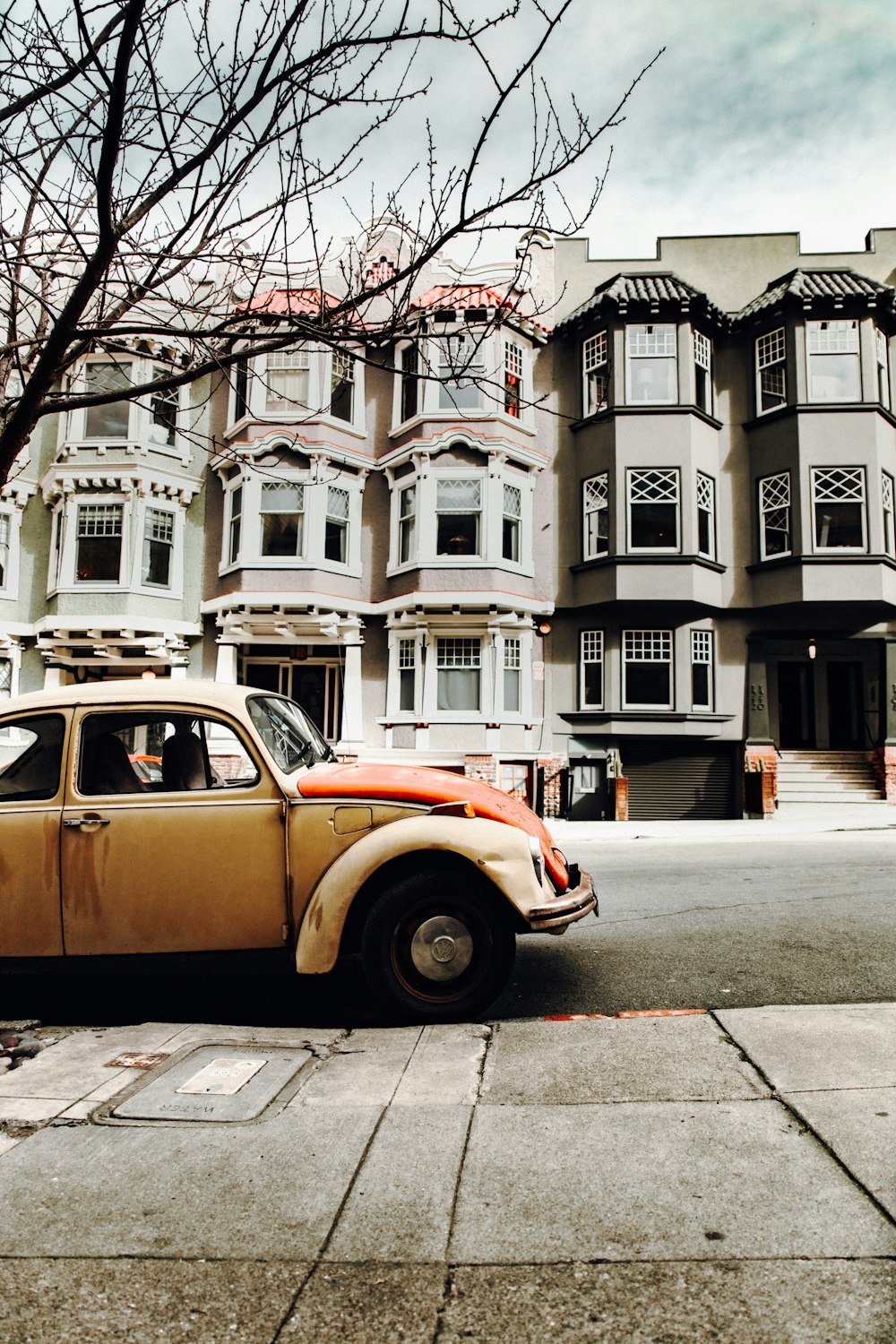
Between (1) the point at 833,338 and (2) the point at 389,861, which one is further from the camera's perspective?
(1) the point at 833,338

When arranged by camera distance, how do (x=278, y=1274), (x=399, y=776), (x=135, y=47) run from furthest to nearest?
(x=399, y=776), (x=135, y=47), (x=278, y=1274)

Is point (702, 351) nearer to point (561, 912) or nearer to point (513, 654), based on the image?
point (513, 654)

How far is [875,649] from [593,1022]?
17.9 meters

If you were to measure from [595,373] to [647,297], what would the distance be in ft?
6.32

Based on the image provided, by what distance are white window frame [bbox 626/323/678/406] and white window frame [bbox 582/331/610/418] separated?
0.54 meters

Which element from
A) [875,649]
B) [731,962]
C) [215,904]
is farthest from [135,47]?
[875,649]

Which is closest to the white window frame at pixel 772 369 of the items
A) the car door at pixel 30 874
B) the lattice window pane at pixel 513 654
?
the lattice window pane at pixel 513 654

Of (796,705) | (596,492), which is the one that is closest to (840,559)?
(796,705)

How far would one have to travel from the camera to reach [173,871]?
15.2 ft

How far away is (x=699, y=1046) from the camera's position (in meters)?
4.04

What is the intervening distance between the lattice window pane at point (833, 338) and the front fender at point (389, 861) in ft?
60.8

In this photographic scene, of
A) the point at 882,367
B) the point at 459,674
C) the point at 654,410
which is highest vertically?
the point at 882,367

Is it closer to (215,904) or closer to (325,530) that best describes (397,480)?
(325,530)

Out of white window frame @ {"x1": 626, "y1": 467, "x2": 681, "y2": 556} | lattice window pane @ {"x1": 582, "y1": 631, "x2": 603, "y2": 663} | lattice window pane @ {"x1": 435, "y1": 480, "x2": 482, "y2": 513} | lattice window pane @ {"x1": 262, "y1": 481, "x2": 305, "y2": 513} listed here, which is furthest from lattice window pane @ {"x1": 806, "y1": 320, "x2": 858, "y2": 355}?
lattice window pane @ {"x1": 262, "y1": 481, "x2": 305, "y2": 513}
